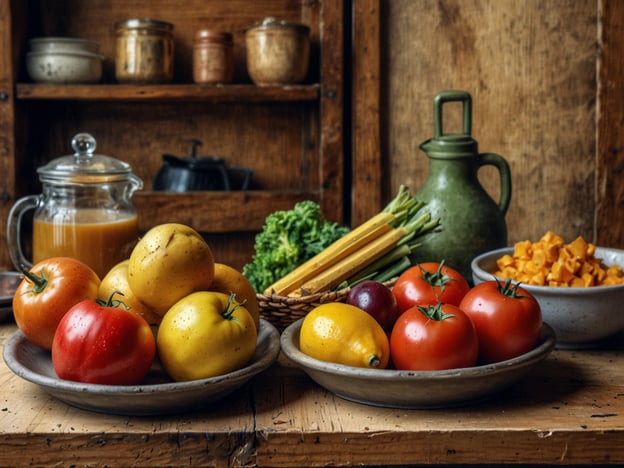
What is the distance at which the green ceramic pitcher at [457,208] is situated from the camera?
1.66 meters

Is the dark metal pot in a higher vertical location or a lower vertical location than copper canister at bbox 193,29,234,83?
lower

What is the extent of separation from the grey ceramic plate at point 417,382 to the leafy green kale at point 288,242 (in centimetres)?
53

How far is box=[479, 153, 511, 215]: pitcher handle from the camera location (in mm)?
1778

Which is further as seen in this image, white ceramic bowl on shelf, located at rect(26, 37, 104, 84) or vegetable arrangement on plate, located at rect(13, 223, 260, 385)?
white ceramic bowl on shelf, located at rect(26, 37, 104, 84)

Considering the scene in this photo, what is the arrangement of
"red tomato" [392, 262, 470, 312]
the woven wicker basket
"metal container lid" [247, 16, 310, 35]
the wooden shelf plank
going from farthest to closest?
the wooden shelf plank < "metal container lid" [247, 16, 310, 35] < the woven wicker basket < "red tomato" [392, 262, 470, 312]

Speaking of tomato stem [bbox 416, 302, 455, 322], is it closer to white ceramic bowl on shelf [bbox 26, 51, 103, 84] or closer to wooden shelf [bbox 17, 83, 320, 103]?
wooden shelf [bbox 17, 83, 320, 103]

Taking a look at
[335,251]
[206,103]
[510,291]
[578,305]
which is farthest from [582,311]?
[206,103]

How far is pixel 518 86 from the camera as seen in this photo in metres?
2.54

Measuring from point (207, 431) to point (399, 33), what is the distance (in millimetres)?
1857

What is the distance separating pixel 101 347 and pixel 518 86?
6.39 feet

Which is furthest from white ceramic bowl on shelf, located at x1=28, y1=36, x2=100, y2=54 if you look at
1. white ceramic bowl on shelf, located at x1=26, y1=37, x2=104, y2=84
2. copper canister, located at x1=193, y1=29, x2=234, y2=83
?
copper canister, located at x1=193, y1=29, x2=234, y2=83

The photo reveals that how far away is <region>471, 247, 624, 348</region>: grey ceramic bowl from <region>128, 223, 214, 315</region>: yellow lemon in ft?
1.74

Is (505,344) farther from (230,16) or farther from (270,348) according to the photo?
(230,16)

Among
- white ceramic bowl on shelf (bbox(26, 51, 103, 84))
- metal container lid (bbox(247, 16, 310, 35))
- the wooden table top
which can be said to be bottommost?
the wooden table top
